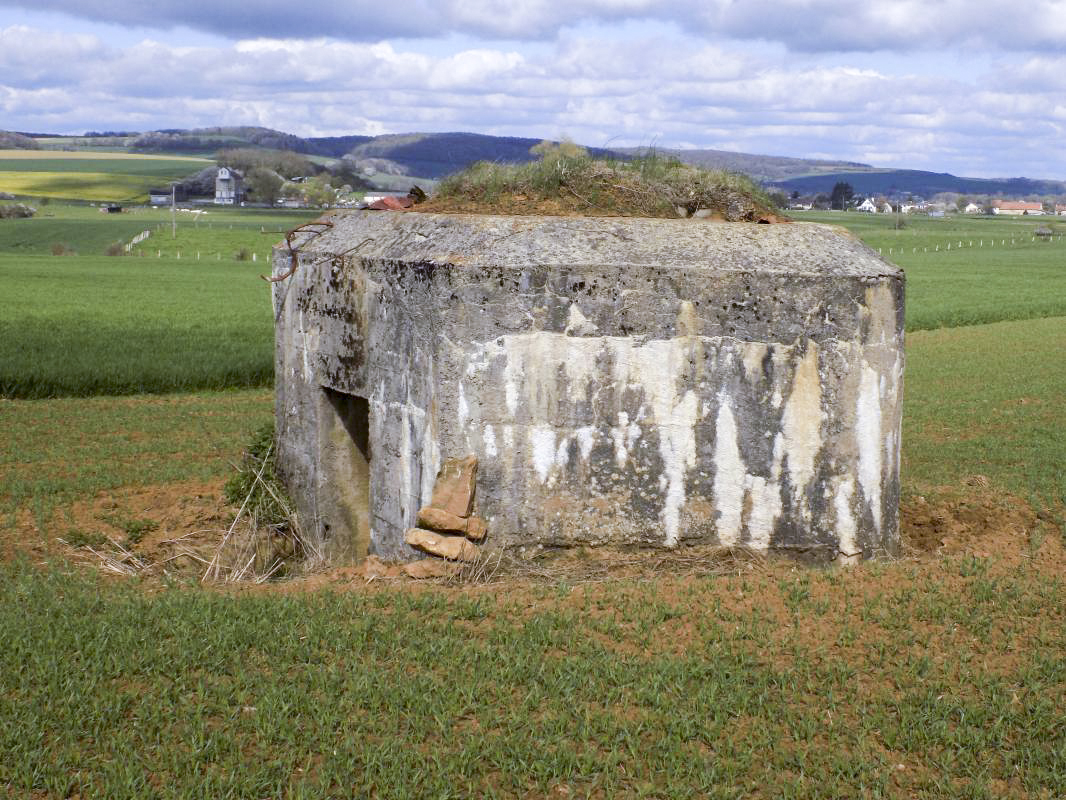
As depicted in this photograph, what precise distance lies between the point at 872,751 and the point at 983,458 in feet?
26.3

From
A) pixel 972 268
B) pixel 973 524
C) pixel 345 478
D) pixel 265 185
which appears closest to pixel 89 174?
pixel 265 185

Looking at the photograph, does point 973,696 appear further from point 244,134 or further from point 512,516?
point 244,134

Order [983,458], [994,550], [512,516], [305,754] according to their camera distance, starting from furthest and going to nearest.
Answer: [983,458], [994,550], [512,516], [305,754]

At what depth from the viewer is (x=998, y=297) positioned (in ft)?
117

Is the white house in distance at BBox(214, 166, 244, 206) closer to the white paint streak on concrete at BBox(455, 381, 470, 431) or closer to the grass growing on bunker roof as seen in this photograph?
the grass growing on bunker roof

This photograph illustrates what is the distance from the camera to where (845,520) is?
7.10 m

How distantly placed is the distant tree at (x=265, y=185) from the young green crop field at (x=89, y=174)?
10.6 metres

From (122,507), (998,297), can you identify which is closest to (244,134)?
(998,297)

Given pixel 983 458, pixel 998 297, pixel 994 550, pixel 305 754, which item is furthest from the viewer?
pixel 998 297

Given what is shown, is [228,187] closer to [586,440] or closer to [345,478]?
[345,478]

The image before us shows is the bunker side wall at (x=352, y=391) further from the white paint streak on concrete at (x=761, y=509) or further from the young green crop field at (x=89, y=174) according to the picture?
the young green crop field at (x=89, y=174)

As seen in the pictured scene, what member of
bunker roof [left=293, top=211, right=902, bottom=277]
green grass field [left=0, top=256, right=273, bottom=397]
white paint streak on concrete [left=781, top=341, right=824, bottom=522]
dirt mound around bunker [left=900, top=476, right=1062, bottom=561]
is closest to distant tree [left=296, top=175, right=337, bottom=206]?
green grass field [left=0, top=256, right=273, bottom=397]

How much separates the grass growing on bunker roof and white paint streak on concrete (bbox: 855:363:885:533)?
1300 millimetres

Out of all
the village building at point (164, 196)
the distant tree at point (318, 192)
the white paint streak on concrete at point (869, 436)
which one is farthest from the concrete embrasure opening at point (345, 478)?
the village building at point (164, 196)
